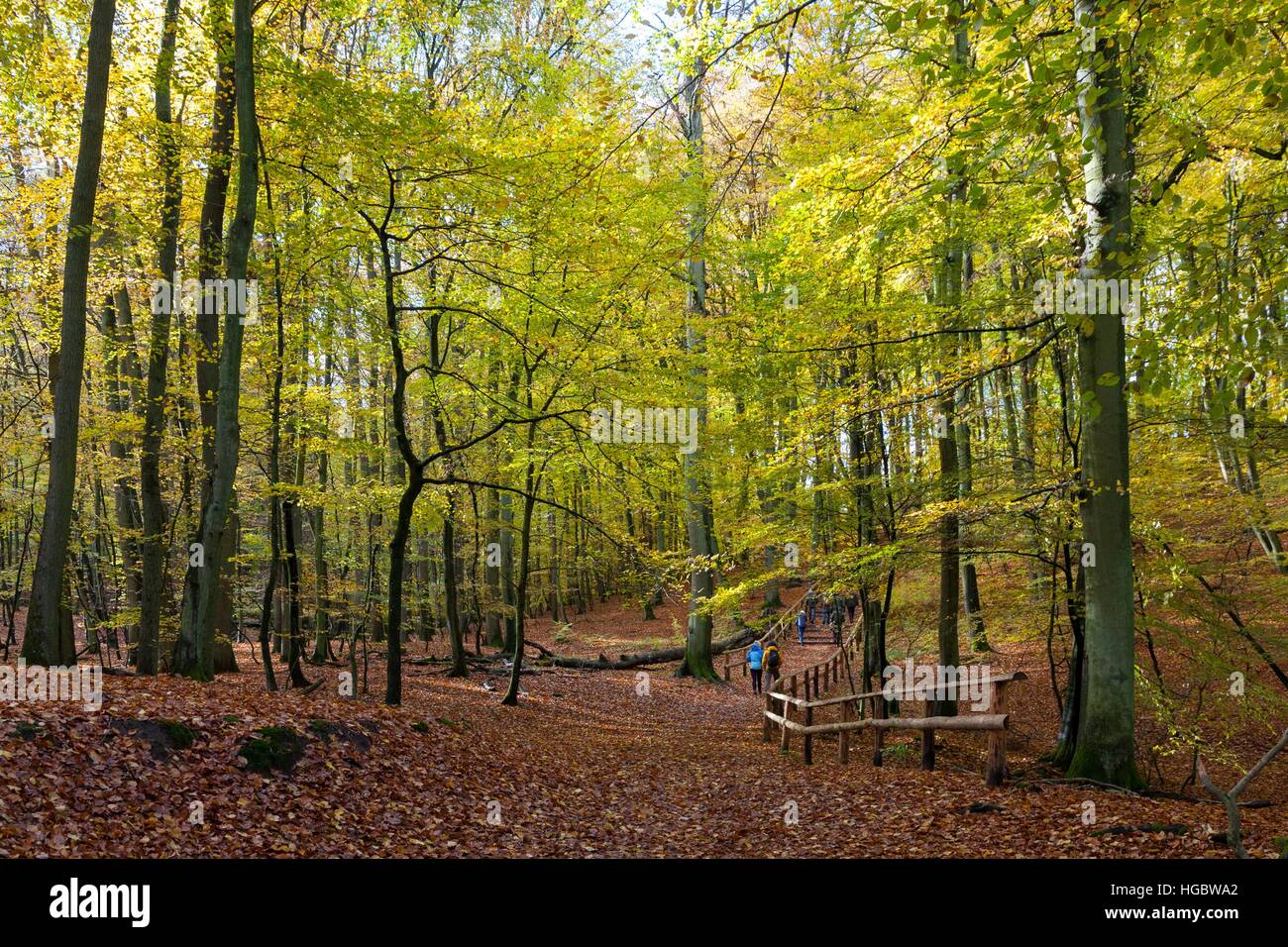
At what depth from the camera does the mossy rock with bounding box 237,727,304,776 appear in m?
6.51

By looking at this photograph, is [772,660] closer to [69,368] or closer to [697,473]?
[697,473]

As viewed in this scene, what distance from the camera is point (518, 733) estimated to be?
1151cm

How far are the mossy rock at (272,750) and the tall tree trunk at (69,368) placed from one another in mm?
2896

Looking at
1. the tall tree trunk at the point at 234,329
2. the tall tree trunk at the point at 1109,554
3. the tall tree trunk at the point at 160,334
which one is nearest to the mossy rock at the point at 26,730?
the tall tree trunk at the point at 234,329

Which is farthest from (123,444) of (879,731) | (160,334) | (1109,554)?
(1109,554)

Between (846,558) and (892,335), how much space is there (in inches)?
131

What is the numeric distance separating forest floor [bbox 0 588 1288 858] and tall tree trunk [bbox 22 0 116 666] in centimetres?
103

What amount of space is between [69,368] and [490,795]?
658 centimetres

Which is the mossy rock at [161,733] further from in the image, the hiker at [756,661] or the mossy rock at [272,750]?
the hiker at [756,661]

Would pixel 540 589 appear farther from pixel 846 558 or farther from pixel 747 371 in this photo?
pixel 846 558

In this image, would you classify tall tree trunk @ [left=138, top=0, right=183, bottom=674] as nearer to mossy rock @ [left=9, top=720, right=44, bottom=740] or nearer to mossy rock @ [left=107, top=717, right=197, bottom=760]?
mossy rock @ [left=107, top=717, right=197, bottom=760]

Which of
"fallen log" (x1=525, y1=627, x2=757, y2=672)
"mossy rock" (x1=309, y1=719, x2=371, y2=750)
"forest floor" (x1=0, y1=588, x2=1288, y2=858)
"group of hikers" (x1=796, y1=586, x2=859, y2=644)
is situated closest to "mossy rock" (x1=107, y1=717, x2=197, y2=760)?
"forest floor" (x1=0, y1=588, x2=1288, y2=858)

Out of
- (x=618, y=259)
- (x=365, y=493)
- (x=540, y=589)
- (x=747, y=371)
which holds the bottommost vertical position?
(x=540, y=589)

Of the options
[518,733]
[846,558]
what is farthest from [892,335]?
[518,733]
